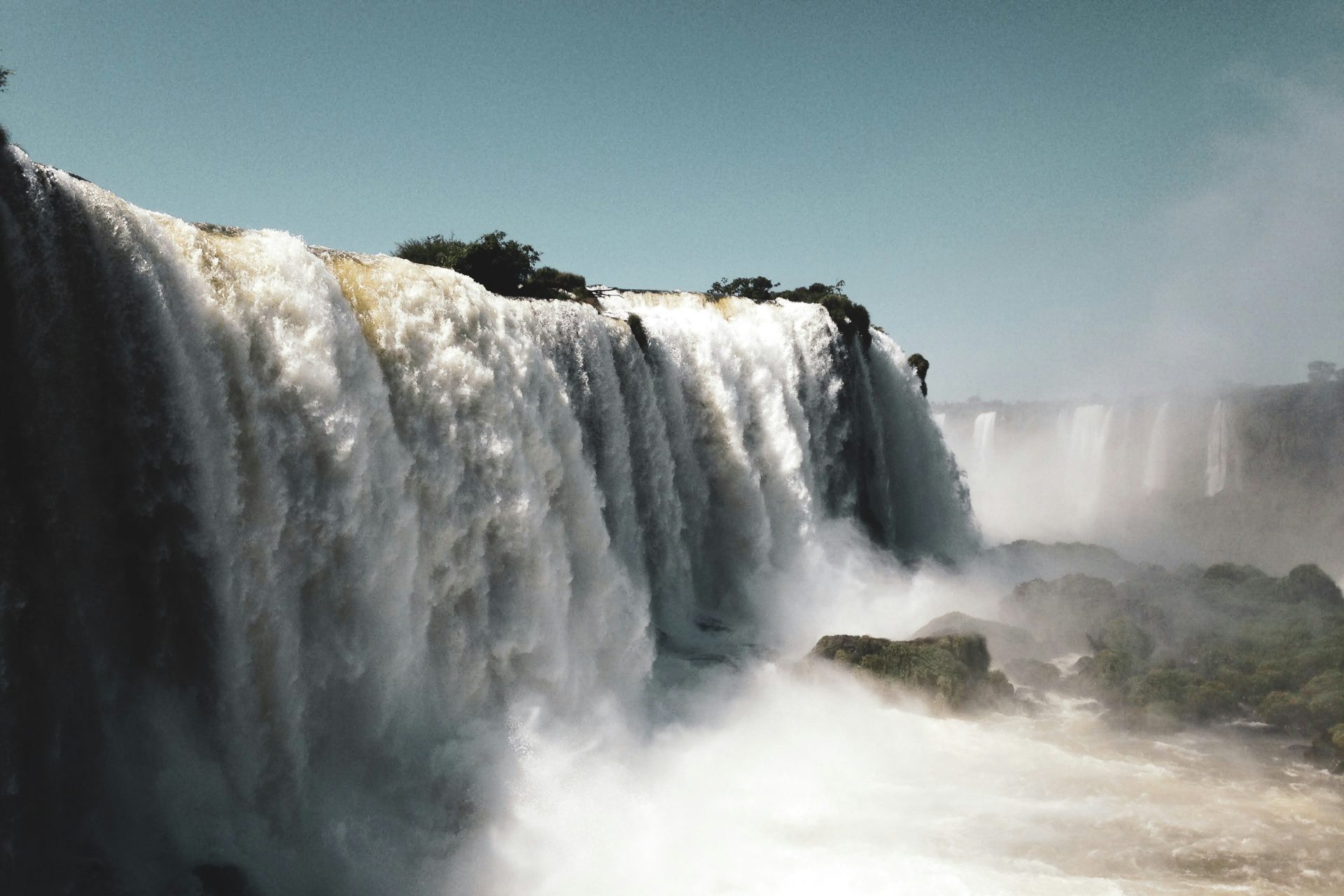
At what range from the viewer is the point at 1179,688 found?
14859 mm

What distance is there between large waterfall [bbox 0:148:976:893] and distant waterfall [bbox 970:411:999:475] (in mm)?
36353

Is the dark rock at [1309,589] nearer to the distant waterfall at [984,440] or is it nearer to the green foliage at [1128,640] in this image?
the green foliage at [1128,640]

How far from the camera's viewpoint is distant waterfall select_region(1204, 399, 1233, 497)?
35844mm

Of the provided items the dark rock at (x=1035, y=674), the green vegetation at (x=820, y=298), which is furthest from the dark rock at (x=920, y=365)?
the dark rock at (x=1035, y=674)

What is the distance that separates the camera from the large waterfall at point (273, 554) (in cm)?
703

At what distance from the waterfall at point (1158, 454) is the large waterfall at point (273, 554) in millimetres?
32577

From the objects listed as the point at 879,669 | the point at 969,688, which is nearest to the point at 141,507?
the point at 879,669

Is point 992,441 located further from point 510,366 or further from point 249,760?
point 249,760

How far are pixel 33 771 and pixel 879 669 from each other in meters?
12.6

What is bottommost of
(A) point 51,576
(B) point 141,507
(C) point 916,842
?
(C) point 916,842

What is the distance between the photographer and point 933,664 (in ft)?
49.5

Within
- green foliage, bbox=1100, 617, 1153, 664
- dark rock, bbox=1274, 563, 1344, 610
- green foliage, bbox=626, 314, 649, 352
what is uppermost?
green foliage, bbox=626, 314, 649, 352

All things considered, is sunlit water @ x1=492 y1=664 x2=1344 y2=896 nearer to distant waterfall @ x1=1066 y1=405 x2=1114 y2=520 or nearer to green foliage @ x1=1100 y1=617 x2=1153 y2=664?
green foliage @ x1=1100 y1=617 x2=1153 y2=664

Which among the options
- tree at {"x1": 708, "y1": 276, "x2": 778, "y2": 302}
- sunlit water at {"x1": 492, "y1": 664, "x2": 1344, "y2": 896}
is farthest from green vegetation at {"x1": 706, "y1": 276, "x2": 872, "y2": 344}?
sunlit water at {"x1": 492, "y1": 664, "x2": 1344, "y2": 896}
